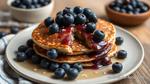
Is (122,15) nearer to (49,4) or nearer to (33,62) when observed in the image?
(49,4)

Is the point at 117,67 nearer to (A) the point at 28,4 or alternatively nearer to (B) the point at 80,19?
(B) the point at 80,19

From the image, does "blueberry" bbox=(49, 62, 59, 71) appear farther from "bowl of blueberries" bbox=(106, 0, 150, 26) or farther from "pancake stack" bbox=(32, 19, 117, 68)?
"bowl of blueberries" bbox=(106, 0, 150, 26)

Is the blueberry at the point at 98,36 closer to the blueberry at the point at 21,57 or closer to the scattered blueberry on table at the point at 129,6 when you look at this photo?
the blueberry at the point at 21,57

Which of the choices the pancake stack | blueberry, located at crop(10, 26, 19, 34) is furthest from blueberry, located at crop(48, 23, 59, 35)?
blueberry, located at crop(10, 26, 19, 34)

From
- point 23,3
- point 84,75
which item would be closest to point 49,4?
point 23,3

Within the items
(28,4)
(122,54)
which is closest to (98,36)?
(122,54)

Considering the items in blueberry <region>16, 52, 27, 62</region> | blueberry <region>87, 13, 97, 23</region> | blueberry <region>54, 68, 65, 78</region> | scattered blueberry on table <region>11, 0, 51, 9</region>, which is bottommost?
scattered blueberry on table <region>11, 0, 51, 9</region>

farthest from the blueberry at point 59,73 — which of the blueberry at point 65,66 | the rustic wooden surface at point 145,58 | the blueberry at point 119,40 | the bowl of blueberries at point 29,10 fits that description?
the bowl of blueberries at point 29,10
